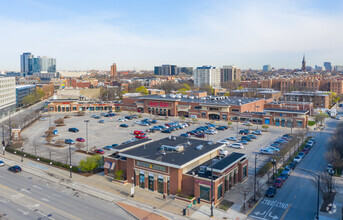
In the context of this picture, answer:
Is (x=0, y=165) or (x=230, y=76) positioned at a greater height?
(x=230, y=76)

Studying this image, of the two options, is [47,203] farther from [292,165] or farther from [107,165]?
[292,165]

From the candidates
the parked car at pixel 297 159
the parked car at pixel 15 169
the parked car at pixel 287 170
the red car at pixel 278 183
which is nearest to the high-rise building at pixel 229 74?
the parked car at pixel 297 159

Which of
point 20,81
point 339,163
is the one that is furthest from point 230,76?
point 339,163

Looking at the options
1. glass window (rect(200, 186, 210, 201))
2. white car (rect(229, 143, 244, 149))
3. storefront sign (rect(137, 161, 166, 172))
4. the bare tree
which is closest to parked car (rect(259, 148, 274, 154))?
white car (rect(229, 143, 244, 149))

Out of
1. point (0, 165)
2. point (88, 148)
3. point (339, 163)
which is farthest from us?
point (88, 148)

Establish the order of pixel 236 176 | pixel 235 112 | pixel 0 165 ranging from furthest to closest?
pixel 235 112, pixel 0 165, pixel 236 176

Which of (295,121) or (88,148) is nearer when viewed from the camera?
(88,148)

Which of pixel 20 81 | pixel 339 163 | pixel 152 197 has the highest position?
pixel 20 81

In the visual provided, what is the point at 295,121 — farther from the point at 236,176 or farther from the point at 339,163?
the point at 236,176

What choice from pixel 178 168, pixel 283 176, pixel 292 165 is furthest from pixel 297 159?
pixel 178 168
